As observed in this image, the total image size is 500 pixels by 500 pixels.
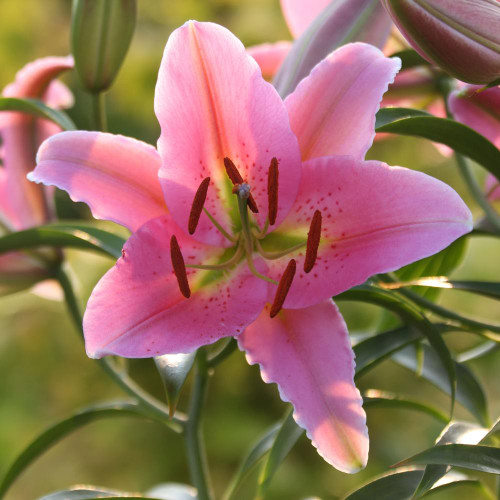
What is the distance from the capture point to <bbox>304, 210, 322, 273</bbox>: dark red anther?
36 centimetres

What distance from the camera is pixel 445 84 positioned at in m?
0.52

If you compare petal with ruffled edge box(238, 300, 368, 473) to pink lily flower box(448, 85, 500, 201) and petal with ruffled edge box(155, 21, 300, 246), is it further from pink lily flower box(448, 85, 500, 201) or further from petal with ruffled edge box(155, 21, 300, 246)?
pink lily flower box(448, 85, 500, 201)

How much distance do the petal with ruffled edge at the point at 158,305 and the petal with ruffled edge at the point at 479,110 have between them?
→ 187 mm

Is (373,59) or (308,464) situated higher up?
(373,59)

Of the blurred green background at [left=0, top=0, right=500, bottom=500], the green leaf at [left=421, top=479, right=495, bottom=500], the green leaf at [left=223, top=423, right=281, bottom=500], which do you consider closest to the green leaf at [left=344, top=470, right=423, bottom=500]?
the green leaf at [left=421, top=479, right=495, bottom=500]

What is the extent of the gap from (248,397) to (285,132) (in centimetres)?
189

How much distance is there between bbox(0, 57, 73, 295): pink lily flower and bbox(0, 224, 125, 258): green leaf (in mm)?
49

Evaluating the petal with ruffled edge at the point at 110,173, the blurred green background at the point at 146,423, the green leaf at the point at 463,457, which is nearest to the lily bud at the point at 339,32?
the petal with ruffled edge at the point at 110,173

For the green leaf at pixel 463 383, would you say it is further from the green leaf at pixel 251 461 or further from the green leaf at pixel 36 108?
the green leaf at pixel 36 108

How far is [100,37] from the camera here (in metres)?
0.47

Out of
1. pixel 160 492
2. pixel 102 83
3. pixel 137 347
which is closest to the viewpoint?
pixel 137 347

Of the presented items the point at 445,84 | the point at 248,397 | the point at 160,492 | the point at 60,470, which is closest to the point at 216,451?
the point at 248,397

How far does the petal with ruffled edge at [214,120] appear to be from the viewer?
36cm

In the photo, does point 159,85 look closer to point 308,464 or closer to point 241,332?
point 241,332
